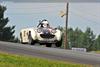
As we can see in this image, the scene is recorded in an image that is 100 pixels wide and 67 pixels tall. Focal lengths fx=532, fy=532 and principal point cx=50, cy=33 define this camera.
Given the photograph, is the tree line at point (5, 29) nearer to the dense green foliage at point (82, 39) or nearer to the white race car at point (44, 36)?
the white race car at point (44, 36)

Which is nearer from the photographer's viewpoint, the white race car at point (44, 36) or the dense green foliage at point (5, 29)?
the white race car at point (44, 36)

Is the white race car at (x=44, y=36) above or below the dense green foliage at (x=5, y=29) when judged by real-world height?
below

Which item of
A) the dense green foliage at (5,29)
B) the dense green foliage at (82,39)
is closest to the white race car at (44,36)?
the dense green foliage at (5,29)

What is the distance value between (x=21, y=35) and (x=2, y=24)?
65.9 metres

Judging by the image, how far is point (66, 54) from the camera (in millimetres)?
24719

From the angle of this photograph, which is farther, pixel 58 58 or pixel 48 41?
pixel 48 41

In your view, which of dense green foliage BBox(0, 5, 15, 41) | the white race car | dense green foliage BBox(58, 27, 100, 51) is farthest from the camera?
dense green foliage BBox(58, 27, 100, 51)

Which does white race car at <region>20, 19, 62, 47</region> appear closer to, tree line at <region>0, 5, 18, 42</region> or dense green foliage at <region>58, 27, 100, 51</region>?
tree line at <region>0, 5, 18, 42</region>

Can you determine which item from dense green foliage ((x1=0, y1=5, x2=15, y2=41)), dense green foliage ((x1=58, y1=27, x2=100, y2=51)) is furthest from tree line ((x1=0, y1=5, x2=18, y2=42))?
dense green foliage ((x1=58, y1=27, x2=100, y2=51))

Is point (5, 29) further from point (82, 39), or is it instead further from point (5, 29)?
point (82, 39)

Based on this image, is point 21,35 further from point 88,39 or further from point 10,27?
point 88,39

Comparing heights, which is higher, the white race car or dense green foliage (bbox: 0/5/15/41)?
dense green foliage (bbox: 0/5/15/41)

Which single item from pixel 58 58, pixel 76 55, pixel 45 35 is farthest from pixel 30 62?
pixel 45 35

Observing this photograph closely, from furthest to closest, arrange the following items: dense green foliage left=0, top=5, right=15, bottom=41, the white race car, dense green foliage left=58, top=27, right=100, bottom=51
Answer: dense green foliage left=58, top=27, right=100, bottom=51, dense green foliage left=0, top=5, right=15, bottom=41, the white race car
